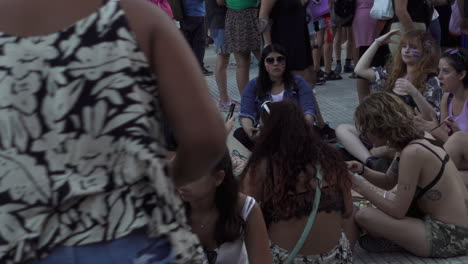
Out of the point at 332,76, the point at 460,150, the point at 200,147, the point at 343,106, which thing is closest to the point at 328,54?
the point at 332,76

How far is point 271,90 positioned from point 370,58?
0.95m

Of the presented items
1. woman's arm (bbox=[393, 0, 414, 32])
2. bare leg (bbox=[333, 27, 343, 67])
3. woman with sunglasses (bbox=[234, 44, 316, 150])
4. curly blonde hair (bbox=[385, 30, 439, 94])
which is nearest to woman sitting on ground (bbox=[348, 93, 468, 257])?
curly blonde hair (bbox=[385, 30, 439, 94])

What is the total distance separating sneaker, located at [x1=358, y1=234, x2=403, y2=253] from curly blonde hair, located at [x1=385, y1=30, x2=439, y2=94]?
1863 mm

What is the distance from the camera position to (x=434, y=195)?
363 centimetres

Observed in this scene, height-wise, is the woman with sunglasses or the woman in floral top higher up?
the woman in floral top

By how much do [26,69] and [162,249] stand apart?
425 mm

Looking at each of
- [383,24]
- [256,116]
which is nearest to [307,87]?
[256,116]

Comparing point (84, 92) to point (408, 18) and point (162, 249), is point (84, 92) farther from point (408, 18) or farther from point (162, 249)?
point (408, 18)

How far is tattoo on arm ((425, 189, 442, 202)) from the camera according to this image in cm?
362

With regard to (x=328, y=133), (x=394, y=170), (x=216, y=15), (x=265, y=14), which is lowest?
(x=328, y=133)

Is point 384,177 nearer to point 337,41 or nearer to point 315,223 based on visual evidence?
point 315,223

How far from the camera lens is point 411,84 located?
16.8 feet

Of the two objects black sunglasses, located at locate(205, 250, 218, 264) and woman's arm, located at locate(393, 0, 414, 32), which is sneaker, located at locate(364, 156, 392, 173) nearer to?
woman's arm, located at locate(393, 0, 414, 32)

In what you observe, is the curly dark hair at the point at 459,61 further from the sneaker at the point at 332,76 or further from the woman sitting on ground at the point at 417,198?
the sneaker at the point at 332,76
